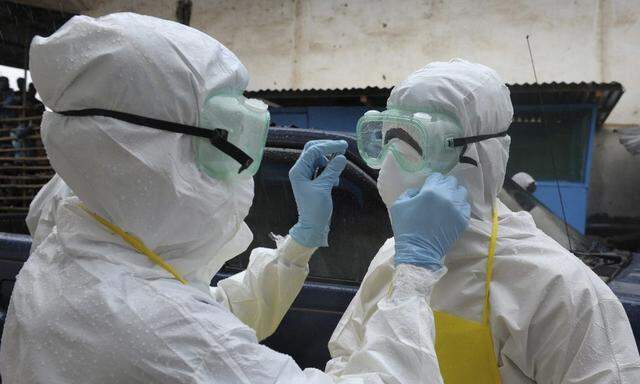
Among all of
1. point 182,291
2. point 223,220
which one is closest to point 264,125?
point 223,220

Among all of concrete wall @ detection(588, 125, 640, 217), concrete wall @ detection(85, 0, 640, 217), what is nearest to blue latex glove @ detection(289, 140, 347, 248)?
concrete wall @ detection(85, 0, 640, 217)

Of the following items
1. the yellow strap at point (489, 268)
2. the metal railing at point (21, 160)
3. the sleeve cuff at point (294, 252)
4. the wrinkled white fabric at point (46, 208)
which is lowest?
the metal railing at point (21, 160)

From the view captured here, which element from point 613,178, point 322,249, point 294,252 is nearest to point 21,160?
point 322,249

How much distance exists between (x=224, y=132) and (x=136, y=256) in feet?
1.27

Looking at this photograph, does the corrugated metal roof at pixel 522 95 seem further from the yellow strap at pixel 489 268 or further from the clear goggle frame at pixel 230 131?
the clear goggle frame at pixel 230 131

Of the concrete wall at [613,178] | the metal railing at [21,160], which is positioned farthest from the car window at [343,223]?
the concrete wall at [613,178]

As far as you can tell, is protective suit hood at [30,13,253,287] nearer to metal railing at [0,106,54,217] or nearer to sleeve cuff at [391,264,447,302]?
sleeve cuff at [391,264,447,302]

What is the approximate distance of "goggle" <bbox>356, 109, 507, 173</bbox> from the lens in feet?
5.96

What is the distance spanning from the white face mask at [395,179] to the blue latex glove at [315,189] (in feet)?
0.49

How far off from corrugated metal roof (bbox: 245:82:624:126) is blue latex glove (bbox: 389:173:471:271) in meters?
6.24

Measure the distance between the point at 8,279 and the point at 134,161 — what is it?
1.96 m

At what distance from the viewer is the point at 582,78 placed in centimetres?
967

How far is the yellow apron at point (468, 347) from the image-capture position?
1728 mm

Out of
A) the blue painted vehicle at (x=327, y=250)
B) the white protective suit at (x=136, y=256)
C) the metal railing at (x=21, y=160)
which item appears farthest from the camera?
the metal railing at (x=21, y=160)
